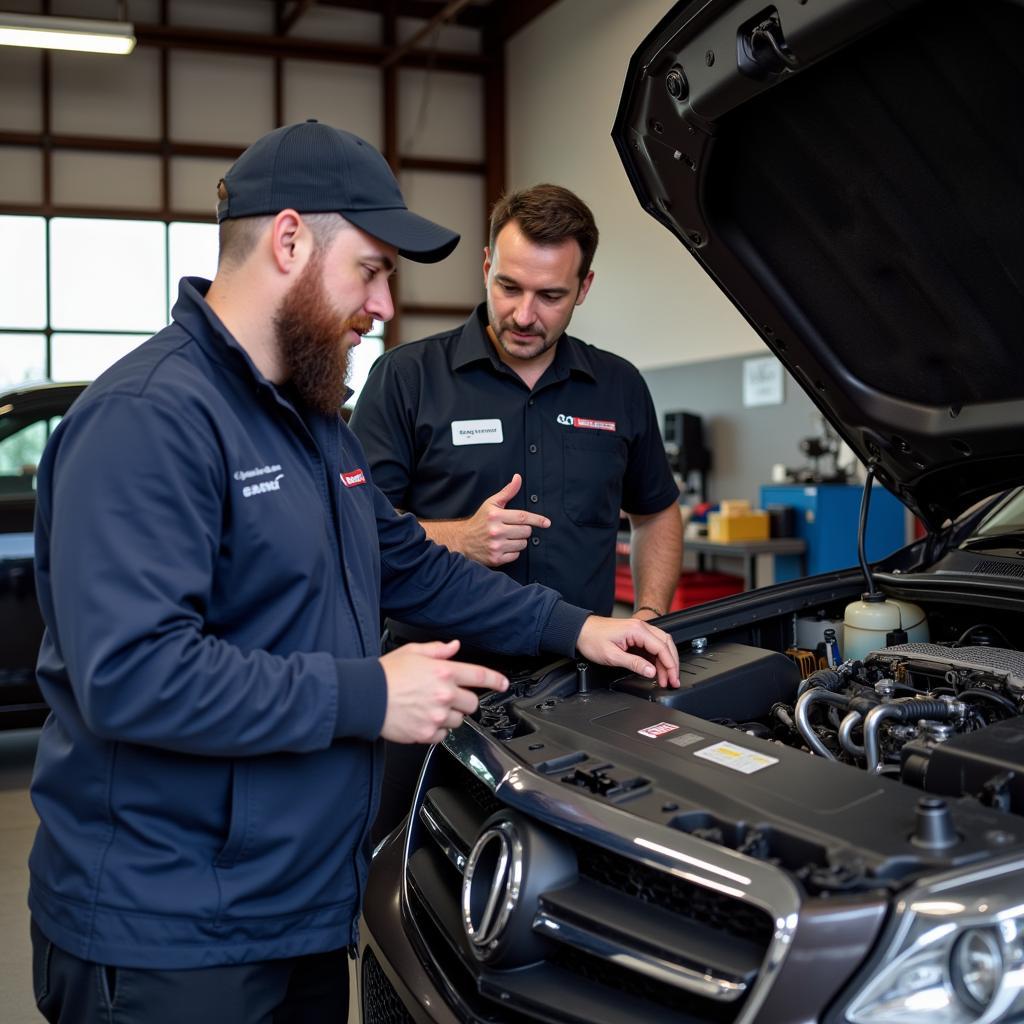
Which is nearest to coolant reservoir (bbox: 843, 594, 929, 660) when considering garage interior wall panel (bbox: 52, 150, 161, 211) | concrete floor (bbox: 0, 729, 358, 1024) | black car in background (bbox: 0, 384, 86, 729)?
concrete floor (bbox: 0, 729, 358, 1024)

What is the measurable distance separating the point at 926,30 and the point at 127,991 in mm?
1425

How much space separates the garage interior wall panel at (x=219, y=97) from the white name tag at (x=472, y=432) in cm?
853

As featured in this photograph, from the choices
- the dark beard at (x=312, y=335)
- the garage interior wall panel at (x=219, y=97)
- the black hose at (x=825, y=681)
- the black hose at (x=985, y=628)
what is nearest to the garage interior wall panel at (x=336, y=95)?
the garage interior wall panel at (x=219, y=97)

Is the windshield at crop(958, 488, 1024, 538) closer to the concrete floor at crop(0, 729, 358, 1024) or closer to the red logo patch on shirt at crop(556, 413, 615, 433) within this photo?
the red logo patch on shirt at crop(556, 413, 615, 433)

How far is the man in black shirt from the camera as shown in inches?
84.9

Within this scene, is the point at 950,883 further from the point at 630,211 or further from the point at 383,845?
the point at 630,211

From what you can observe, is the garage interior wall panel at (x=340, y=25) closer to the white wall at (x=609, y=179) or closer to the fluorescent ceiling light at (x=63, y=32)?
the white wall at (x=609, y=179)

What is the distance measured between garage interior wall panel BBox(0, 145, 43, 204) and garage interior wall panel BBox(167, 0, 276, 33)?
1436 mm

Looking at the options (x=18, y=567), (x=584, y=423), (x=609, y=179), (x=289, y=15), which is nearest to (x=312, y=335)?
(x=584, y=423)

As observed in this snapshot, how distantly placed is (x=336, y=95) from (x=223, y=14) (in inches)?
47.0

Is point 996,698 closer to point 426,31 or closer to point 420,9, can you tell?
point 426,31

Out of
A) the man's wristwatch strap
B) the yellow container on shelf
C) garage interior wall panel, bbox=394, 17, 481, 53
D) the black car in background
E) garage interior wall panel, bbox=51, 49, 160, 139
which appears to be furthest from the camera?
garage interior wall panel, bbox=394, 17, 481, 53

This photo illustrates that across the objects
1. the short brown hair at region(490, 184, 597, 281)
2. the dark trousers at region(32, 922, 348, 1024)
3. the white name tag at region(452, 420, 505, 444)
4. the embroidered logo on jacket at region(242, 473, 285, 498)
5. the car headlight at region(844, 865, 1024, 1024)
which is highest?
the short brown hair at region(490, 184, 597, 281)

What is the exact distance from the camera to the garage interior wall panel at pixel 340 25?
1030 centimetres
